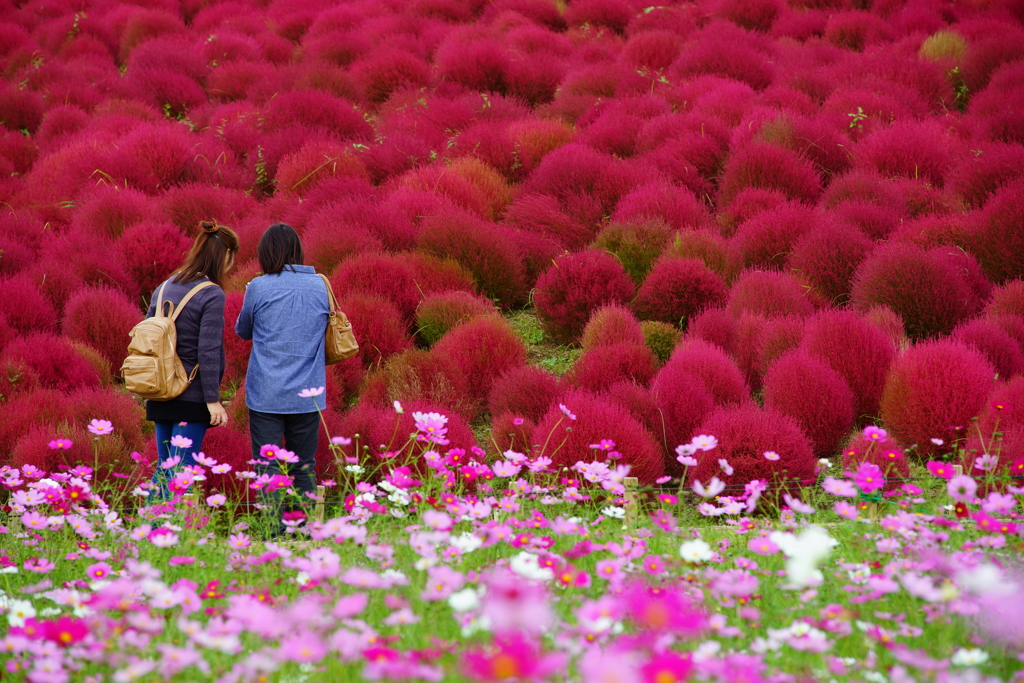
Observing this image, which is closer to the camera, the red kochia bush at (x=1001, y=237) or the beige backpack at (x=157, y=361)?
the beige backpack at (x=157, y=361)

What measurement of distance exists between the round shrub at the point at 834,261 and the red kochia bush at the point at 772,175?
103 centimetres

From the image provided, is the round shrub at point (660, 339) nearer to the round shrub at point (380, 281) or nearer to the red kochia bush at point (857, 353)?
the red kochia bush at point (857, 353)

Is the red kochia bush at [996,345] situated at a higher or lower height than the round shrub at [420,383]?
higher

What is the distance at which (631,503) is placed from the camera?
2.83m

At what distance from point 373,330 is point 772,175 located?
3.46 metres

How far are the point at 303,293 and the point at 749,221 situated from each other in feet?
12.3

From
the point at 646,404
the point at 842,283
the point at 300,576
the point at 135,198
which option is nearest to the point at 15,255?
the point at 135,198

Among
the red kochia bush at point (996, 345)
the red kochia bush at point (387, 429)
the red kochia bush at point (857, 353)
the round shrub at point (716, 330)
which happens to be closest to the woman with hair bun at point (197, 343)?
the red kochia bush at point (387, 429)

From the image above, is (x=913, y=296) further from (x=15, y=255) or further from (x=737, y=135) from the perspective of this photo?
(x=15, y=255)

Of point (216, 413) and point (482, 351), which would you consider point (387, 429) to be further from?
point (482, 351)

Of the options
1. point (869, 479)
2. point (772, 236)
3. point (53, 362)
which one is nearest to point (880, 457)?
point (869, 479)

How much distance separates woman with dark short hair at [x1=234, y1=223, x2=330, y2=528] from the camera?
3.27 m

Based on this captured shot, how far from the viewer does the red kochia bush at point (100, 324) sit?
5090mm

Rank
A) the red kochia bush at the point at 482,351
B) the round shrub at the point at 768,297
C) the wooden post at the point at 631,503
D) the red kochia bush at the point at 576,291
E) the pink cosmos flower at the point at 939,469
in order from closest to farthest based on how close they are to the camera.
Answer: the pink cosmos flower at the point at 939,469 < the wooden post at the point at 631,503 < the red kochia bush at the point at 482,351 < the round shrub at the point at 768,297 < the red kochia bush at the point at 576,291
